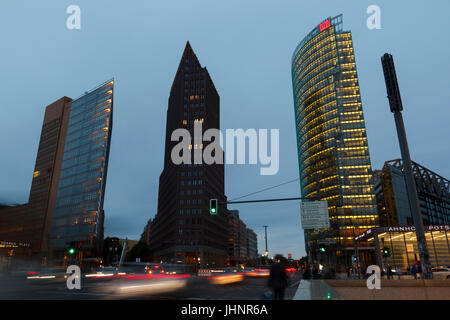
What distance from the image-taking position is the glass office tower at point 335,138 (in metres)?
105

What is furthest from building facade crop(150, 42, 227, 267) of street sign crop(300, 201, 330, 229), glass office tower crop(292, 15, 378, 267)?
street sign crop(300, 201, 330, 229)

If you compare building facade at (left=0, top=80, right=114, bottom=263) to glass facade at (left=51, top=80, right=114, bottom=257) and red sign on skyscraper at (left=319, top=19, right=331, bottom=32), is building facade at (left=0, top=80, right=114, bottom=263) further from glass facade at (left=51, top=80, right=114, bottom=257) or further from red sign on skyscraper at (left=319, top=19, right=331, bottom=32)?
red sign on skyscraper at (left=319, top=19, right=331, bottom=32)

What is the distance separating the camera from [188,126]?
120875 mm

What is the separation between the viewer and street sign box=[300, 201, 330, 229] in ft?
66.4

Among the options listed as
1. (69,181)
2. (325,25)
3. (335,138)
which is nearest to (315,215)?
(335,138)

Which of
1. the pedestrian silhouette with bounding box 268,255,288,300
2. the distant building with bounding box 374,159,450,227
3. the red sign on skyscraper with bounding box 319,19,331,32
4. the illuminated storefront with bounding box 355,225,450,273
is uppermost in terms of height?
the red sign on skyscraper with bounding box 319,19,331,32

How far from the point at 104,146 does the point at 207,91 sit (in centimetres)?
4652

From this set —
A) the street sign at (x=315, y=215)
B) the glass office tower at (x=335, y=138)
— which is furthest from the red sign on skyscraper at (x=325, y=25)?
the street sign at (x=315, y=215)

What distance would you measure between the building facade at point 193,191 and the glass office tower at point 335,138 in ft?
124

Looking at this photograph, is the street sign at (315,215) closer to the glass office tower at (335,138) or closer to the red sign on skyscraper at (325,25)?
the glass office tower at (335,138)

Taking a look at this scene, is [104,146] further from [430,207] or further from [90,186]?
[430,207]

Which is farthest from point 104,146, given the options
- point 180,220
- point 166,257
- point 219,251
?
point 219,251

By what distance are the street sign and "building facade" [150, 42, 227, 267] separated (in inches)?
3035

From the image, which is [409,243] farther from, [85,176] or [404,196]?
[85,176]
